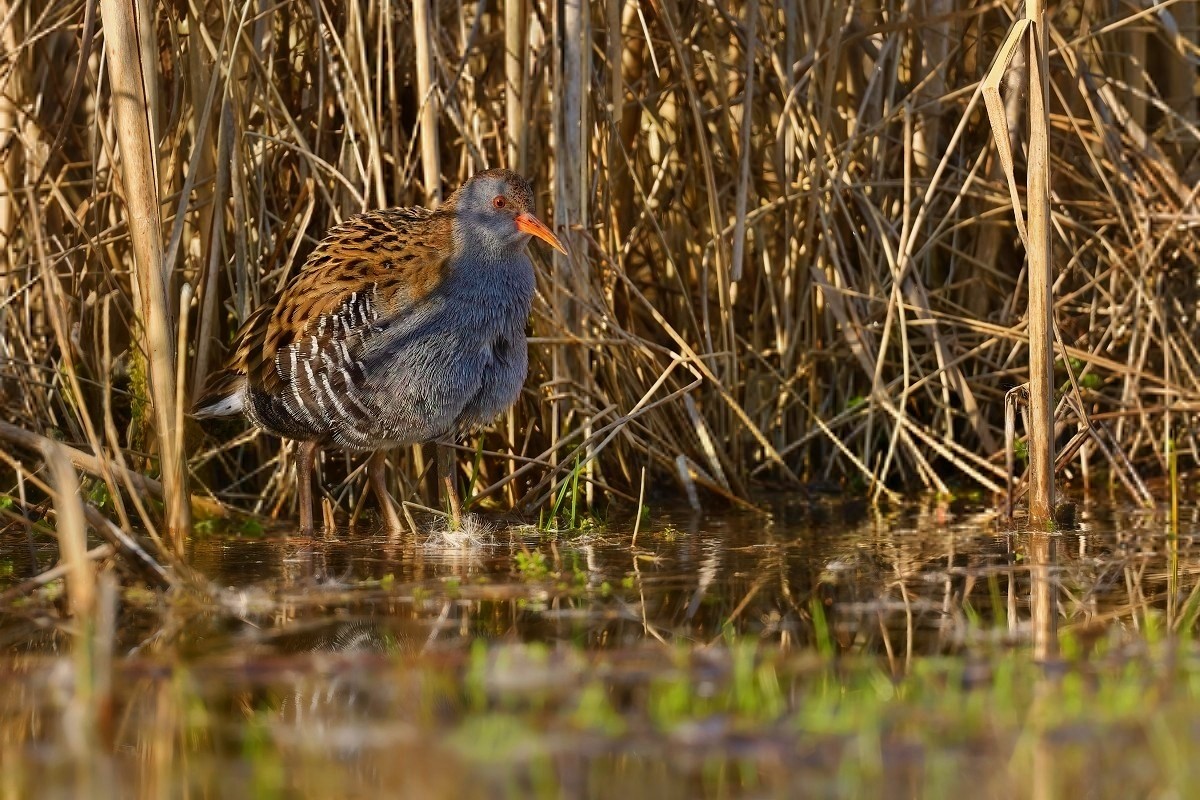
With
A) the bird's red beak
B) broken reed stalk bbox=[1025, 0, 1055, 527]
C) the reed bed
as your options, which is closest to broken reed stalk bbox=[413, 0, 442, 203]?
the reed bed

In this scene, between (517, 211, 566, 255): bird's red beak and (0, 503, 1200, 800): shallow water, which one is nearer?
(0, 503, 1200, 800): shallow water

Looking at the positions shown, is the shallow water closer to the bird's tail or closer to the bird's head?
the bird's tail

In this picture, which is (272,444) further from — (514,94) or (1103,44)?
(1103,44)

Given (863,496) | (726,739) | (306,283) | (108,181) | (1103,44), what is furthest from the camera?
(1103,44)

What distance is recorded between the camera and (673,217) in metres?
6.36

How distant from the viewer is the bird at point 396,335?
5.33 metres

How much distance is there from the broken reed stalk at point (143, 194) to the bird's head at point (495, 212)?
1.05 meters

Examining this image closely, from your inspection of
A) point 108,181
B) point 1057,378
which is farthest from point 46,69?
point 1057,378

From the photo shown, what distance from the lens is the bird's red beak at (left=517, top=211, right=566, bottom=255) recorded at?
5387 millimetres

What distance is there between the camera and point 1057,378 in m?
6.50

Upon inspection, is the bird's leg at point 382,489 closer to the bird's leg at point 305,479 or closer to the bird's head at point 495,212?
the bird's leg at point 305,479

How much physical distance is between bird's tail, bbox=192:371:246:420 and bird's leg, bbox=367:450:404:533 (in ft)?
1.61

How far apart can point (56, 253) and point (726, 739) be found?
415 centimetres

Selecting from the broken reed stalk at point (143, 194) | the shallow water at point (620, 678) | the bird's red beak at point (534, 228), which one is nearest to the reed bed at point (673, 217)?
the bird's red beak at point (534, 228)
